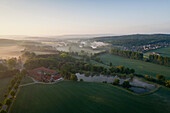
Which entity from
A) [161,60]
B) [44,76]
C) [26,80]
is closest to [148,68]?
[161,60]

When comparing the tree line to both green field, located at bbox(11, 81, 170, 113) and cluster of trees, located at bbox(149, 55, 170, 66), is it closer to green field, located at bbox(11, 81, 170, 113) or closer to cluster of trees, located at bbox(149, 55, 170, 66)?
cluster of trees, located at bbox(149, 55, 170, 66)

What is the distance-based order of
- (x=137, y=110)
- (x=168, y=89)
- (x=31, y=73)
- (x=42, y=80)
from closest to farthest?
(x=137, y=110) < (x=168, y=89) < (x=42, y=80) < (x=31, y=73)

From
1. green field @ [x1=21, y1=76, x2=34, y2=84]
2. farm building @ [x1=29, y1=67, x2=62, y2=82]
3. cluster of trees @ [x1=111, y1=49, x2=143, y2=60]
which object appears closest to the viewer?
green field @ [x1=21, y1=76, x2=34, y2=84]

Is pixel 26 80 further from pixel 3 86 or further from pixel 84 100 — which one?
pixel 84 100

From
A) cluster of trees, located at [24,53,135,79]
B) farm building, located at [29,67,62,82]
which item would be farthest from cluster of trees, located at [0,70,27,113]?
cluster of trees, located at [24,53,135,79]

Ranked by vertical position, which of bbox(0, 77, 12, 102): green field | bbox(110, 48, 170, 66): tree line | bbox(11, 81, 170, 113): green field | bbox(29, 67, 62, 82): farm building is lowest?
bbox(11, 81, 170, 113): green field

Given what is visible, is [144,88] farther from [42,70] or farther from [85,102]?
[42,70]

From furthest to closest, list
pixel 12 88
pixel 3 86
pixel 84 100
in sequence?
pixel 3 86, pixel 12 88, pixel 84 100

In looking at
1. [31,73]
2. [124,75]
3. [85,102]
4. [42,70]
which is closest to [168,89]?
[124,75]
